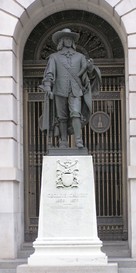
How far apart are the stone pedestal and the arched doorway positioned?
16.8 ft

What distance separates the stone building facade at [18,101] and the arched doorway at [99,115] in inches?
16.4

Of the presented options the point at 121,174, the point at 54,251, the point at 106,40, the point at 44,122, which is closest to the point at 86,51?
the point at 106,40

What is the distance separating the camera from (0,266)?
15.7 m

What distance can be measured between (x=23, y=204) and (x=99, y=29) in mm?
4984

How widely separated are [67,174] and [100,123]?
5591 mm

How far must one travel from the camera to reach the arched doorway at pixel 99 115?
18.5 metres

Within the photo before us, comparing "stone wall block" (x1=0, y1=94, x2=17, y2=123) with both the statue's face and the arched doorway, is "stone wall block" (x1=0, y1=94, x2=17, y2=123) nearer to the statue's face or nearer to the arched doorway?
the arched doorway

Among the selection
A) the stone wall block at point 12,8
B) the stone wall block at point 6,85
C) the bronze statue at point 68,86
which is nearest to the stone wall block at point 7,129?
the stone wall block at point 6,85

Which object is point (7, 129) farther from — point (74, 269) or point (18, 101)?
point (74, 269)

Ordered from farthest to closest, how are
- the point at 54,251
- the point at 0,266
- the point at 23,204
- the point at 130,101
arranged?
the point at 23,204, the point at 130,101, the point at 0,266, the point at 54,251

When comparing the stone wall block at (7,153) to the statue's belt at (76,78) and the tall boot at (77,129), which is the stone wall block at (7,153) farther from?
the statue's belt at (76,78)

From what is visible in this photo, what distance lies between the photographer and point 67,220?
13.2 m

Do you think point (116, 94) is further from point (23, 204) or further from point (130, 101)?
point (23, 204)

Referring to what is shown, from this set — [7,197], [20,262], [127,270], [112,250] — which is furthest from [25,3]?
[127,270]
